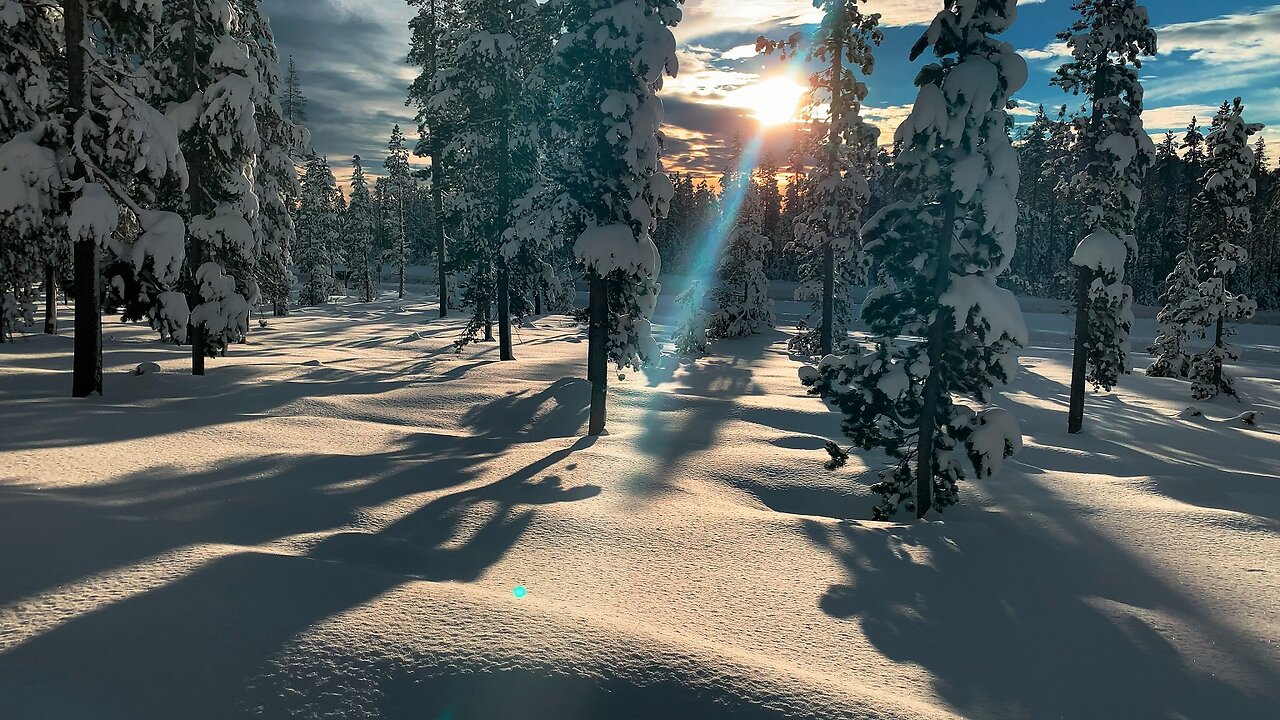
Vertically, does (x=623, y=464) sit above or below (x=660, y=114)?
below

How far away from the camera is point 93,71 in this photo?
1206 cm

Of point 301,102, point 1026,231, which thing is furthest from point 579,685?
point 1026,231

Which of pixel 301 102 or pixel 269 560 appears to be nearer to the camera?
pixel 269 560

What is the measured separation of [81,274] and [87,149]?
228 centimetres

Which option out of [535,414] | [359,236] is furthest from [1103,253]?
[359,236]

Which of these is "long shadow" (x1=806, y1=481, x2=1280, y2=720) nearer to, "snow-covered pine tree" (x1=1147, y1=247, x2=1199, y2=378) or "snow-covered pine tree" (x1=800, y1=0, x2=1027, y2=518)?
"snow-covered pine tree" (x1=800, y1=0, x2=1027, y2=518)

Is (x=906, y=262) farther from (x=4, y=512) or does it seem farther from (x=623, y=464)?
(x=4, y=512)

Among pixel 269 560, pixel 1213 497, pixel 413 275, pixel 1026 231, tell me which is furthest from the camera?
pixel 413 275

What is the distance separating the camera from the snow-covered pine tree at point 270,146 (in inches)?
744

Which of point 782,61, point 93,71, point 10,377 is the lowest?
point 10,377

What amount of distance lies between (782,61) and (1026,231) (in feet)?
252

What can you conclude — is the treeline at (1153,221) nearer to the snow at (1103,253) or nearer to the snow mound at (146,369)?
the snow at (1103,253)

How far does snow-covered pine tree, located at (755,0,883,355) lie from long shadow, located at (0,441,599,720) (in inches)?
790

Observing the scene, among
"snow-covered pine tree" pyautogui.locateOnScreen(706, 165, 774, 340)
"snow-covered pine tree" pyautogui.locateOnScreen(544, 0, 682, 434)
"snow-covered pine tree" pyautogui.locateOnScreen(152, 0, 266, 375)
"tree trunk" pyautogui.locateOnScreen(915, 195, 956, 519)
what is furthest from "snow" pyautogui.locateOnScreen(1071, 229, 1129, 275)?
"snow-covered pine tree" pyautogui.locateOnScreen(152, 0, 266, 375)
